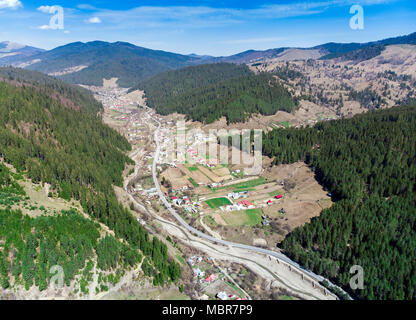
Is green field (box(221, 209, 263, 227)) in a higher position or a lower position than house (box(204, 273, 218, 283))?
higher

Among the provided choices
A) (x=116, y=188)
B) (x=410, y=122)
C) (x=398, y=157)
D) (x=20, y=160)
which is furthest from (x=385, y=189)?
(x=20, y=160)

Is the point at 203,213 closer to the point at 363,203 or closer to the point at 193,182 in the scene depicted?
the point at 193,182

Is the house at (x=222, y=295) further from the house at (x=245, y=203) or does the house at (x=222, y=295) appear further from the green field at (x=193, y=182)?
the green field at (x=193, y=182)

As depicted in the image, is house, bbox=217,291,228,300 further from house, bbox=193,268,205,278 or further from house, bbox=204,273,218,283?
house, bbox=193,268,205,278

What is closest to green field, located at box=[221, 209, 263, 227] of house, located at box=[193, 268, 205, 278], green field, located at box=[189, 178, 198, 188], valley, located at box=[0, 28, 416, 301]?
valley, located at box=[0, 28, 416, 301]

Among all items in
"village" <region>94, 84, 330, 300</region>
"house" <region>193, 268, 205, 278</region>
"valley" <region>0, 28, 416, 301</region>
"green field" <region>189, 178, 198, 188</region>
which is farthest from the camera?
"green field" <region>189, 178, 198, 188</region>

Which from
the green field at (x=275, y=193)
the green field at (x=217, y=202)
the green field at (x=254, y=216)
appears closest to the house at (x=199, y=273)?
the green field at (x=254, y=216)
